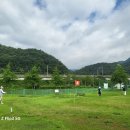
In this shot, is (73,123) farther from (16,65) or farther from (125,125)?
(16,65)

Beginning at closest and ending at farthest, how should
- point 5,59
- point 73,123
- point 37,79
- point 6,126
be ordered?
point 6,126 < point 73,123 < point 37,79 < point 5,59

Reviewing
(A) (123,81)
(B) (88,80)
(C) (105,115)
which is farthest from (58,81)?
(C) (105,115)

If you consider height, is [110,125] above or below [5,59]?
below

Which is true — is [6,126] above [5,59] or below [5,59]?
below

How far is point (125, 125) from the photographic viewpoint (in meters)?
20.2

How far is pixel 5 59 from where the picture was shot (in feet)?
622

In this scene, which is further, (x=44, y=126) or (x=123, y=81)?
(x=123, y=81)

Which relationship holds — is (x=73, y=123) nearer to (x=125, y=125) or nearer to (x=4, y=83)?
(x=125, y=125)

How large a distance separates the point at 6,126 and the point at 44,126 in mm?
2204

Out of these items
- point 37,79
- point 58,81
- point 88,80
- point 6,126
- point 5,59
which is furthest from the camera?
point 5,59

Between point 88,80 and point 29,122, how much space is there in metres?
123

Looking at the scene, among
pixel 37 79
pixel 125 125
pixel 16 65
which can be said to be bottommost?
pixel 125 125

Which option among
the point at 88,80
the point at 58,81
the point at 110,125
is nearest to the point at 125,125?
the point at 110,125

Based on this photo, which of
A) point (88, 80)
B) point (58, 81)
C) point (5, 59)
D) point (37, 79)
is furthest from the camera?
point (5, 59)
